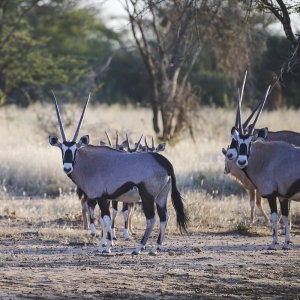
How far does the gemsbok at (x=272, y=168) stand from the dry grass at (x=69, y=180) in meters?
Answer: 1.81

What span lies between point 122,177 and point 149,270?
1.48 m

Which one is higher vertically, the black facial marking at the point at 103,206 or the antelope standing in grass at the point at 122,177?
the antelope standing in grass at the point at 122,177

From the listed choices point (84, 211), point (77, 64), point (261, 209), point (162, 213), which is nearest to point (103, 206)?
point (162, 213)

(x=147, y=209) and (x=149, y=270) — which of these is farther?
(x=147, y=209)

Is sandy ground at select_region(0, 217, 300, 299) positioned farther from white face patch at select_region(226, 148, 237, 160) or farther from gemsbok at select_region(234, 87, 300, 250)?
white face patch at select_region(226, 148, 237, 160)

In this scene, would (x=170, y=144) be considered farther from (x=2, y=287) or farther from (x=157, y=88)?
(x=2, y=287)

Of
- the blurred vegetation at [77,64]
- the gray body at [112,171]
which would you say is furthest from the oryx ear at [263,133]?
the blurred vegetation at [77,64]

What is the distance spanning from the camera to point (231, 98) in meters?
34.8

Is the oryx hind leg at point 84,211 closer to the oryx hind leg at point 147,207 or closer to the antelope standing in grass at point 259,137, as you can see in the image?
the oryx hind leg at point 147,207

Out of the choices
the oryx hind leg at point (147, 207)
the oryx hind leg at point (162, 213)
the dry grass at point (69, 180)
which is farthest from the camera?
the dry grass at point (69, 180)

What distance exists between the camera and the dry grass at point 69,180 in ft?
A: 36.8

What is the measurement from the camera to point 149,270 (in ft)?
23.7

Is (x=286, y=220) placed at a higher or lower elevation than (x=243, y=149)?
lower

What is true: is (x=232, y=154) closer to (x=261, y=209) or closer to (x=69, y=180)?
(x=261, y=209)
